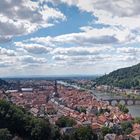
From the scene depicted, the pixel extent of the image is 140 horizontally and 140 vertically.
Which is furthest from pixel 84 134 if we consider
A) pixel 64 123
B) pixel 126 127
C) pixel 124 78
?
pixel 124 78

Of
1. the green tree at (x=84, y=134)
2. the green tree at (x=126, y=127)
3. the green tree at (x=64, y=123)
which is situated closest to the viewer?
the green tree at (x=84, y=134)

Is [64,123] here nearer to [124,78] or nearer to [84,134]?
[84,134]

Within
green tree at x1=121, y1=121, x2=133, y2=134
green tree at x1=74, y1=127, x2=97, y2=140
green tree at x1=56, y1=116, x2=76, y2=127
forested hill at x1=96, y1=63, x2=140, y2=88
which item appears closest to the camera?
green tree at x1=74, y1=127, x2=97, y2=140

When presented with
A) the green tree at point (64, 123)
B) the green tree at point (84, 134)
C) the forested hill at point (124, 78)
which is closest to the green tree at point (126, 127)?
the green tree at point (64, 123)

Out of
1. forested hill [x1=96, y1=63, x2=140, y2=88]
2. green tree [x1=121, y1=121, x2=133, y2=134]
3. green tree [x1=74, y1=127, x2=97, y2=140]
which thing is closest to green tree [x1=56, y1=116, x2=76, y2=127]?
green tree [x1=121, y1=121, x2=133, y2=134]

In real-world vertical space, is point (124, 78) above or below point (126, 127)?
above

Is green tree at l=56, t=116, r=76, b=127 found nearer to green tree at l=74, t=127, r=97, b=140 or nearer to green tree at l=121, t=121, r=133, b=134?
green tree at l=121, t=121, r=133, b=134

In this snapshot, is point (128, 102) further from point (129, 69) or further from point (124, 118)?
point (129, 69)

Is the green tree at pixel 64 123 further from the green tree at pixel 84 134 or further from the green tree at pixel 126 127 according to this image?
the green tree at pixel 84 134

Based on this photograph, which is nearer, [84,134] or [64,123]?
[84,134]
